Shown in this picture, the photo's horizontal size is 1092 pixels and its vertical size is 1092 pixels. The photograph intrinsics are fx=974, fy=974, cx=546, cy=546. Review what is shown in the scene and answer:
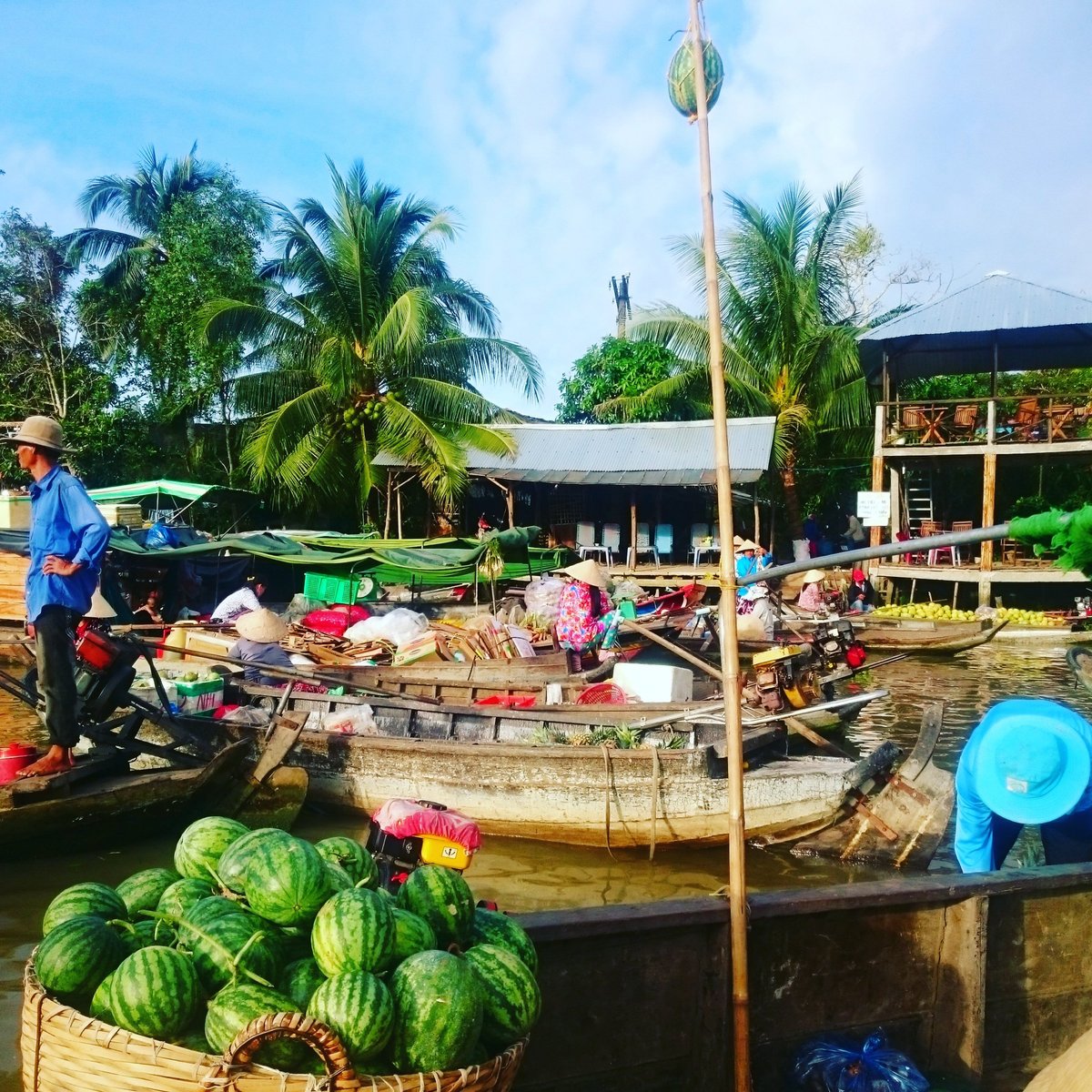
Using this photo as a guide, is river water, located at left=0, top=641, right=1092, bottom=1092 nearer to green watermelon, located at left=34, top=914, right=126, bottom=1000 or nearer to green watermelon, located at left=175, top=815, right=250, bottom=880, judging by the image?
green watermelon, located at left=175, top=815, right=250, bottom=880

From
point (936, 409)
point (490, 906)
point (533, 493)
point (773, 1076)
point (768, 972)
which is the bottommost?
point (773, 1076)

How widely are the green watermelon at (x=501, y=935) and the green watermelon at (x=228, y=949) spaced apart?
1.52 feet

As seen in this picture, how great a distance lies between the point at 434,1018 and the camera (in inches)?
72.7

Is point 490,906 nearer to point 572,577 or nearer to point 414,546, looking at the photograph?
point 572,577

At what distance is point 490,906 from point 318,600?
459 inches

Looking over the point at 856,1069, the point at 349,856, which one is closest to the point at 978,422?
the point at 856,1069

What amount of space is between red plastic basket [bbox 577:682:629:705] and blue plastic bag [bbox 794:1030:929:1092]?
15.9ft

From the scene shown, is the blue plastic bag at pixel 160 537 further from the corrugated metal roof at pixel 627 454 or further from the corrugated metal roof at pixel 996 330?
the corrugated metal roof at pixel 996 330

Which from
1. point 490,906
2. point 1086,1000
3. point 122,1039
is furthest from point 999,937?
point 122,1039

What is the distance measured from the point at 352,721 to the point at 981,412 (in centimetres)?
1697

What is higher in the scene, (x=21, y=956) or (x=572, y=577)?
(x=572, y=577)

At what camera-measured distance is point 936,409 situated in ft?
60.4

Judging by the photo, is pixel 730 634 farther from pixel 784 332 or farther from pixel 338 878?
pixel 784 332

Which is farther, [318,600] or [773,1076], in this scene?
[318,600]
